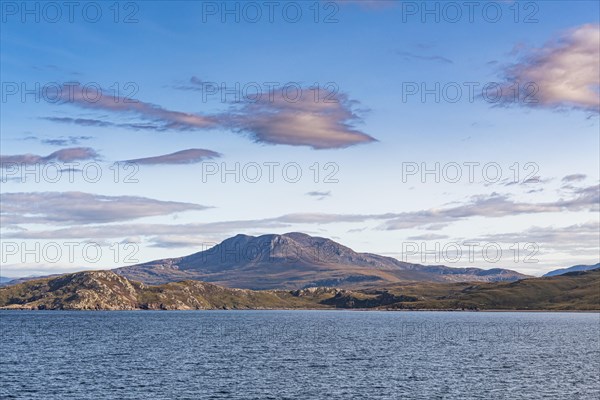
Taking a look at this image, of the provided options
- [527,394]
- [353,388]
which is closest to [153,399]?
[353,388]

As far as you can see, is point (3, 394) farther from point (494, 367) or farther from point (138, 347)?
point (494, 367)

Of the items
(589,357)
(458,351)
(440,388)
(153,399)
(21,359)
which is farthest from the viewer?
(458,351)

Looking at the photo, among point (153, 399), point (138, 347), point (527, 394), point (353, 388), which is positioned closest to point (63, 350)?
point (138, 347)

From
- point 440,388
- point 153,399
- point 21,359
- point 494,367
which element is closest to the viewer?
point 153,399

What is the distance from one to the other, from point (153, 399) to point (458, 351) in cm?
10394

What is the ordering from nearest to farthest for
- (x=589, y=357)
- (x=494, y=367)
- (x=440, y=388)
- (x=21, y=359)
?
1. (x=440, y=388)
2. (x=494, y=367)
3. (x=21, y=359)
4. (x=589, y=357)

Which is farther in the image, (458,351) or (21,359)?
(458,351)

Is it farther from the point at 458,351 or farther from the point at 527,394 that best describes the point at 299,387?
the point at 458,351

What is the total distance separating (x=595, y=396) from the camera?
105562 mm

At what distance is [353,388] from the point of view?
112000mm

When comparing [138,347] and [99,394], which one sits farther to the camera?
[138,347]

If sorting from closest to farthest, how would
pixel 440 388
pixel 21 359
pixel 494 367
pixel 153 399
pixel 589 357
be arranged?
pixel 153 399 < pixel 440 388 < pixel 494 367 < pixel 21 359 < pixel 589 357

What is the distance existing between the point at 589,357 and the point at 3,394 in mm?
140428

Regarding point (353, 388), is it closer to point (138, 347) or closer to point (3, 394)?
point (3, 394)
